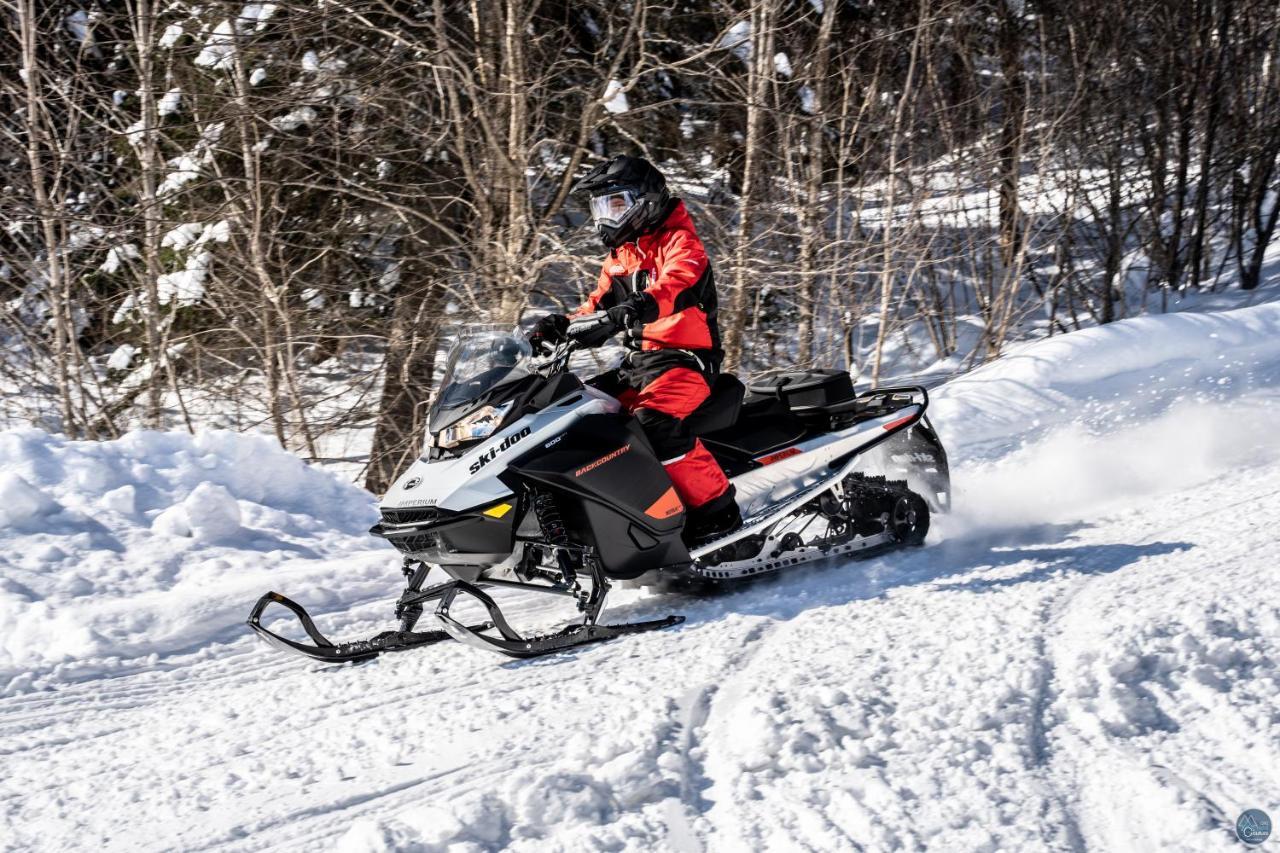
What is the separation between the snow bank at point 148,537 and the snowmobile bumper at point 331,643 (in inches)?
27.6

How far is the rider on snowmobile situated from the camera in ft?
14.5

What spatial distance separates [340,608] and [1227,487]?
4234mm

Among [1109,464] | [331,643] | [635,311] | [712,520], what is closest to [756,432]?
[712,520]

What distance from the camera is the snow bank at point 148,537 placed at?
440cm

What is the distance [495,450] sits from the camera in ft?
13.1

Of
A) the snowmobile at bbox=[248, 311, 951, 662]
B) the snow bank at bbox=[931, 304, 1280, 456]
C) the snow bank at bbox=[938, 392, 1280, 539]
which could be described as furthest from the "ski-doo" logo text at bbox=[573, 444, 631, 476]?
the snow bank at bbox=[931, 304, 1280, 456]

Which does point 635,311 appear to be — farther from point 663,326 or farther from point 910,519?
point 910,519

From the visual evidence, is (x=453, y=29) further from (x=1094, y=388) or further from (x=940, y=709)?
(x=940, y=709)

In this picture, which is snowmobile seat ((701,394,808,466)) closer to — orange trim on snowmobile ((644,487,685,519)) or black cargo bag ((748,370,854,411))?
black cargo bag ((748,370,854,411))

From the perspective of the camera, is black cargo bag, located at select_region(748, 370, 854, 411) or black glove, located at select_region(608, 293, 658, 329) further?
black cargo bag, located at select_region(748, 370, 854, 411)

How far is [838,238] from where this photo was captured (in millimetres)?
9000

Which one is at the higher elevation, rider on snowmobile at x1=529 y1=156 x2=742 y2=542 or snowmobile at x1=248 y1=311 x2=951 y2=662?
rider on snowmobile at x1=529 y1=156 x2=742 y2=542

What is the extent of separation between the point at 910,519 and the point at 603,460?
169 centimetres

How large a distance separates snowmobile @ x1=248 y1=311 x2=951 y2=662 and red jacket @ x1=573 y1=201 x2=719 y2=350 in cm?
28
